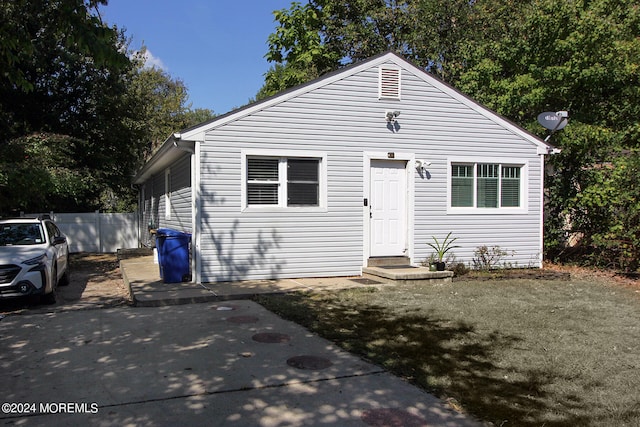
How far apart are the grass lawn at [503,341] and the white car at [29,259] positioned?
3621 mm

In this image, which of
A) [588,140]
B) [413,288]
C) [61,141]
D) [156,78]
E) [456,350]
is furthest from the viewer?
[156,78]

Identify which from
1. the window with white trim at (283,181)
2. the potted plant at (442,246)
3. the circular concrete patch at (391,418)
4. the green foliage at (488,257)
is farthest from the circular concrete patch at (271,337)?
the green foliage at (488,257)

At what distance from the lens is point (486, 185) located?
1206cm

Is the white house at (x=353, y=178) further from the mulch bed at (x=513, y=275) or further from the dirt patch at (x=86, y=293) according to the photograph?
the dirt patch at (x=86, y=293)

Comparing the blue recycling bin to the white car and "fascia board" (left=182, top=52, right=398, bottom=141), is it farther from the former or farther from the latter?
"fascia board" (left=182, top=52, right=398, bottom=141)

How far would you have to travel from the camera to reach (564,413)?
377 centimetres

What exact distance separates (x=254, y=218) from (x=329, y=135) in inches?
95.5

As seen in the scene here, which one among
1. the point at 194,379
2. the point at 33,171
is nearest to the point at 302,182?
the point at 194,379

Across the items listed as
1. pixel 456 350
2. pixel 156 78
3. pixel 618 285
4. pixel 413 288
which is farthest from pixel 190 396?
pixel 156 78

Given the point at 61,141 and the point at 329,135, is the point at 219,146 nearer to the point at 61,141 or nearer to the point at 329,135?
the point at 329,135

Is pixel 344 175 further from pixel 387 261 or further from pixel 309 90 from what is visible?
pixel 387 261

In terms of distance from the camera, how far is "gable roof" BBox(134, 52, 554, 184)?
9.49 m

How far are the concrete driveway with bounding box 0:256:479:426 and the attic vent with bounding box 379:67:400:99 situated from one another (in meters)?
6.30

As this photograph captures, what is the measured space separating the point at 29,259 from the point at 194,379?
496 centimetres
